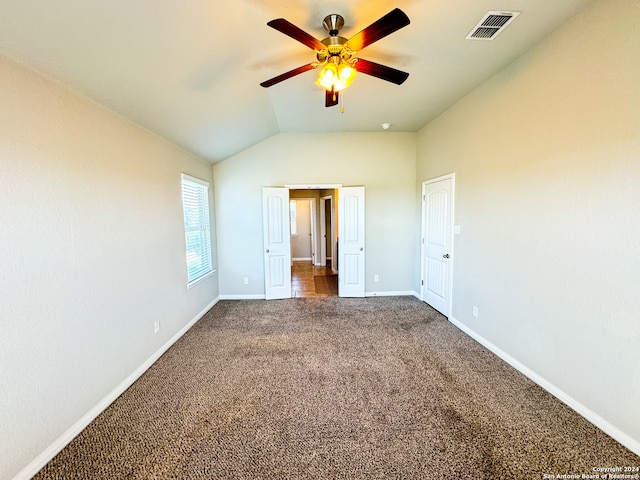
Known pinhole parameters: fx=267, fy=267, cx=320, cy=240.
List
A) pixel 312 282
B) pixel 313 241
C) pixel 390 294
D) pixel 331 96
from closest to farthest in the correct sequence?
pixel 331 96
pixel 390 294
pixel 312 282
pixel 313 241

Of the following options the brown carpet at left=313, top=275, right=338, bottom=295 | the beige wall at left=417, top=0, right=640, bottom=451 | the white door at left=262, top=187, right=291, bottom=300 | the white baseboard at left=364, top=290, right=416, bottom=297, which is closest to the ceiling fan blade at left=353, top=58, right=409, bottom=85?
the beige wall at left=417, top=0, right=640, bottom=451

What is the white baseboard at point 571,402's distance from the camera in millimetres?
1684

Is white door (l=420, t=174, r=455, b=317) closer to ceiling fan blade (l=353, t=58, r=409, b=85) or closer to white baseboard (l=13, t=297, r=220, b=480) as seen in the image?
ceiling fan blade (l=353, t=58, r=409, b=85)

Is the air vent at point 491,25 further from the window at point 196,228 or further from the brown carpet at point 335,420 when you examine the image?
the window at point 196,228

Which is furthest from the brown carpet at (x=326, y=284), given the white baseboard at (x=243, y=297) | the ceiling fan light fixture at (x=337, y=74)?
the ceiling fan light fixture at (x=337, y=74)

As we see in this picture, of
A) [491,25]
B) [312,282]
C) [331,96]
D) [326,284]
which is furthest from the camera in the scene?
[312,282]

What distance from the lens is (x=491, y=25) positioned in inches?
80.7

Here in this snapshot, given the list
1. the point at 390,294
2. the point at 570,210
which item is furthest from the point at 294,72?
the point at 390,294

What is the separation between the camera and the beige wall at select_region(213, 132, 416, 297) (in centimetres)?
470

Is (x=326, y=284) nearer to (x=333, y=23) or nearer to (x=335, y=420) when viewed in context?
(x=335, y=420)

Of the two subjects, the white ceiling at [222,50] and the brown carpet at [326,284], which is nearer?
the white ceiling at [222,50]

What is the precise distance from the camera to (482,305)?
3072 mm

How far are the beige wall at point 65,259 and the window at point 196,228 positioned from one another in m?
0.83

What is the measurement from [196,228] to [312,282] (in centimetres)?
293
